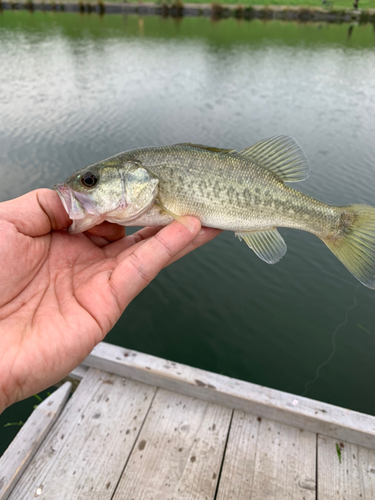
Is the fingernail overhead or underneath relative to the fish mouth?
underneath

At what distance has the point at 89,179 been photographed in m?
2.70

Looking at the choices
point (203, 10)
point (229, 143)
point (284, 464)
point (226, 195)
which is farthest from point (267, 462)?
point (203, 10)

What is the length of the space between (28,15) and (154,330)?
49199 mm

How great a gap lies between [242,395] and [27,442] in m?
2.21

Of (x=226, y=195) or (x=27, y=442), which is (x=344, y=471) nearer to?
(x=226, y=195)

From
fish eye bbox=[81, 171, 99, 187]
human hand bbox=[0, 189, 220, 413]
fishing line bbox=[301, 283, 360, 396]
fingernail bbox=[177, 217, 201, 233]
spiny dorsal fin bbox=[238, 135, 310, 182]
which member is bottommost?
fishing line bbox=[301, 283, 360, 396]

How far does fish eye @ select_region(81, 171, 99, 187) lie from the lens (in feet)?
8.82

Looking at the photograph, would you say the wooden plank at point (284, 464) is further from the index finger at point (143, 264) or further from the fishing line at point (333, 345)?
the index finger at point (143, 264)

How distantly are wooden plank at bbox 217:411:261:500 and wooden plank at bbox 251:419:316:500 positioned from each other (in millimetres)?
58

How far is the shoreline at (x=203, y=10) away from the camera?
1649 inches

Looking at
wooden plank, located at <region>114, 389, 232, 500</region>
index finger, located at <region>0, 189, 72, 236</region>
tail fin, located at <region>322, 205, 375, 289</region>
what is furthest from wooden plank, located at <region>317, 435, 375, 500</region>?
index finger, located at <region>0, 189, 72, 236</region>

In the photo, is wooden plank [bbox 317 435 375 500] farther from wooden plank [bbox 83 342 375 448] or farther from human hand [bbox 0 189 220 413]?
human hand [bbox 0 189 220 413]

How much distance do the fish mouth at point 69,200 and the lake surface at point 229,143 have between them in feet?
11.2

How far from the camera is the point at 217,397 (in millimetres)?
3479
